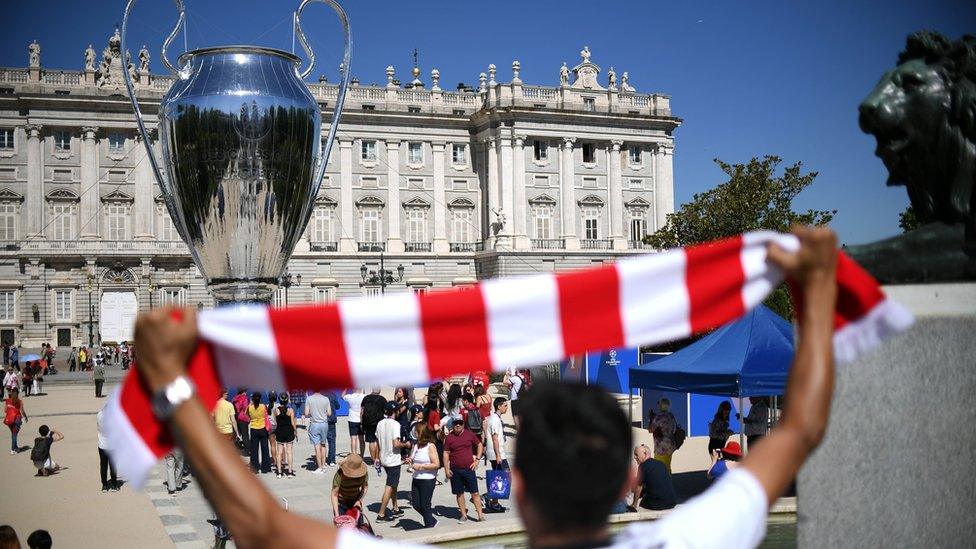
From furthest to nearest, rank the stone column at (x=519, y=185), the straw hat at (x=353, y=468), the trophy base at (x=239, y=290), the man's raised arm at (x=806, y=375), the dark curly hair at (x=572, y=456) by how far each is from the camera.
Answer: the stone column at (x=519, y=185)
the trophy base at (x=239, y=290)
the straw hat at (x=353, y=468)
the man's raised arm at (x=806, y=375)
the dark curly hair at (x=572, y=456)

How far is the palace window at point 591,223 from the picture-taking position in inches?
2180

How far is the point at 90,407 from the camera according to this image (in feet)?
78.6

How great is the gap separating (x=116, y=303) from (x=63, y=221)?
5244 millimetres

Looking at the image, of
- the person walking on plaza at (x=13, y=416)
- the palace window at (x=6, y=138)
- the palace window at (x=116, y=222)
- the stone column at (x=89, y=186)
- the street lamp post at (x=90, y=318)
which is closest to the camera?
the person walking on plaza at (x=13, y=416)

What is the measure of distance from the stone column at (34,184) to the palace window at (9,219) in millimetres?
672

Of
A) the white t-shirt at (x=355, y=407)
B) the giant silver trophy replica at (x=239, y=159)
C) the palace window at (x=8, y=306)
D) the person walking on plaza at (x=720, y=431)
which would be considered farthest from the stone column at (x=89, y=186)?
the person walking on plaza at (x=720, y=431)

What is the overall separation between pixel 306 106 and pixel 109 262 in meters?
41.2

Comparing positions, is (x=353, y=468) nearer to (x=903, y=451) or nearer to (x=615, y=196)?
(x=903, y=451)

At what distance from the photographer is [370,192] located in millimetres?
53219

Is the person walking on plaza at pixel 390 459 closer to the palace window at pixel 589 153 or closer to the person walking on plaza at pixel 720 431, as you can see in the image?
the person walking on plaza at pixel 720 431

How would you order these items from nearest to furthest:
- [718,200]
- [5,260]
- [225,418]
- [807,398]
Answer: [807,398] → [225,418] → [718,200] → [5,260]

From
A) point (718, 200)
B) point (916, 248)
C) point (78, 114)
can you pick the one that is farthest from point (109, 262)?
point (916, 248)

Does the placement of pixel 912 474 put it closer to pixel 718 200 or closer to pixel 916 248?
pixel 916 248

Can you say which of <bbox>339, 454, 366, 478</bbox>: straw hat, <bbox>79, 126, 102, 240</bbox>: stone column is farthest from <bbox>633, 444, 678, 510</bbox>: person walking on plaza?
<bbox>79, 126, 102, 240</bbox>: stone column
